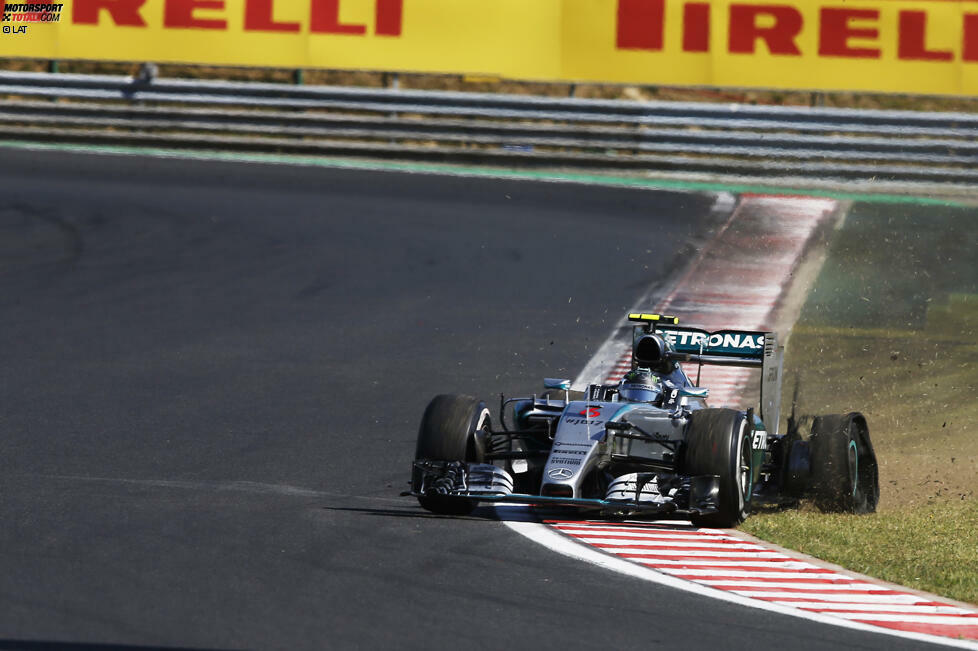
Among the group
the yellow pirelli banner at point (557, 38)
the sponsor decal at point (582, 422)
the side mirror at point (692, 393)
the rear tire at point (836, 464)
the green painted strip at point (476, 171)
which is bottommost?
the rear tire at point (836, 464)

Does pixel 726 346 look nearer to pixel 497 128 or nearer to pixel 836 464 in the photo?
pixel 836 464

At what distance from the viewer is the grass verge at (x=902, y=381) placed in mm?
9797

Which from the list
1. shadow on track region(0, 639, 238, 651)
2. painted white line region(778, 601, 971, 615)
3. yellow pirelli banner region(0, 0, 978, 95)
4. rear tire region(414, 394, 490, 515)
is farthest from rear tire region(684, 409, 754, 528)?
yellow pirelli banner region(0, 0, 978, 95)

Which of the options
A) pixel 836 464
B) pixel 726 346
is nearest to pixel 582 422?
pixel 726 346

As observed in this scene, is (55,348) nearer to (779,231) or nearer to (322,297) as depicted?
(322,297)

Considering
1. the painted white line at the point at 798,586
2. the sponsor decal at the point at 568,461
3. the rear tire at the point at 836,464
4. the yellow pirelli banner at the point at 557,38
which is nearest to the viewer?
the painted white line at the point at 798,586

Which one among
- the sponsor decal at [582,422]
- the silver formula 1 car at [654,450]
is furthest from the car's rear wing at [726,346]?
the sponsor decal at [582,422]

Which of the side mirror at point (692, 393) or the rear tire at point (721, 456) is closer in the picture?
the rear tire at point (721, 456)

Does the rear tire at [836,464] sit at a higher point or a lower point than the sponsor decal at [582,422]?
lower

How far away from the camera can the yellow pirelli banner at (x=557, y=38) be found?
23.9 metres

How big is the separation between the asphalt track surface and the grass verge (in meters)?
2.01

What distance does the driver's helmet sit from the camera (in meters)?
11.1

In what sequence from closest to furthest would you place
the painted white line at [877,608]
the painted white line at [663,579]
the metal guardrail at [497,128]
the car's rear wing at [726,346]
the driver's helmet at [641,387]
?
the painted white line at [663,579], the painted white line at [877,608], the driver's helmet at [641,387], the car's rear wing at [726,346], the metal guardrail at [497,128]

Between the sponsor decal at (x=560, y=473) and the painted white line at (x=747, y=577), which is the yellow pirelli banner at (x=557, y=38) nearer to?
the painted white line at (x=747, y=577)
